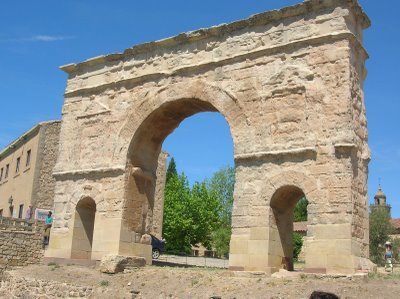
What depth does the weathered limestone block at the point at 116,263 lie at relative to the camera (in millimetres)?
13150

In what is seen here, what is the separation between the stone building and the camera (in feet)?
78.4

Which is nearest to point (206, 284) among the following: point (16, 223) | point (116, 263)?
point (116, 263)

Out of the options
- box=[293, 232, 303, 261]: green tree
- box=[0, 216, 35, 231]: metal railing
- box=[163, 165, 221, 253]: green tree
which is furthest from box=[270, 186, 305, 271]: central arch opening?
box=[163, 165, 221, 253]: green tree

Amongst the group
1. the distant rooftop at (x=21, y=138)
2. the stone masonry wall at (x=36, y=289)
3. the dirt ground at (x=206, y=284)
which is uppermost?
the distant rooftop at (x=21, y=138)

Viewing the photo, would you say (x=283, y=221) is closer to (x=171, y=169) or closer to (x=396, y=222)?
(x=396, y=222)

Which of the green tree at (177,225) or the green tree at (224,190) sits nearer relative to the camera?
the green tree at (177,225)

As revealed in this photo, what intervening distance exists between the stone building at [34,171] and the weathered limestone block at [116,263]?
10707mm

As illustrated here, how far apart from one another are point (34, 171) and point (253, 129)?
49.1 feet

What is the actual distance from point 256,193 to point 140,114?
14.8ft

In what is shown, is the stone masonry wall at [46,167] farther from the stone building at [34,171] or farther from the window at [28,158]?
the window at [28,158]

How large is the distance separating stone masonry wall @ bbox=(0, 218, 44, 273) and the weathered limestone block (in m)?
5.05

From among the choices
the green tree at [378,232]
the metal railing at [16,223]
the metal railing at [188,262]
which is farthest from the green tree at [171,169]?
the metal railing at [16,223]

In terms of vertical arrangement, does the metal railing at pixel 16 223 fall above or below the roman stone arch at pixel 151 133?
below

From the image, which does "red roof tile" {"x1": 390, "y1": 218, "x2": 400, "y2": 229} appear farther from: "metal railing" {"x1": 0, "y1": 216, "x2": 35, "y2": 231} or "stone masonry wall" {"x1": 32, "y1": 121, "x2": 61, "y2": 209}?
"metal railing" {"x1": 0, "y1": 216, "x2": 35, "y2": 231}
